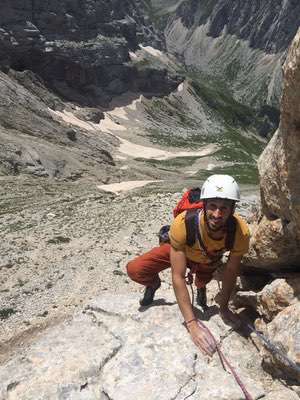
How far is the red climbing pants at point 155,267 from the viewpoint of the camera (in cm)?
1119

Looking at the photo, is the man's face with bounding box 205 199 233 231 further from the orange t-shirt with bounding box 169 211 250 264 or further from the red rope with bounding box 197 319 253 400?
the red rope with bounding box 197 319 253 400

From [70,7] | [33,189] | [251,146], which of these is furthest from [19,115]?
[251,146]

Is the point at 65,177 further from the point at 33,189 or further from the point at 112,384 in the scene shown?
the point at 112,384

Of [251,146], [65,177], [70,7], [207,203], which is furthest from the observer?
[251,146]

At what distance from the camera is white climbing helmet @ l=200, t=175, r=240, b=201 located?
365 inches

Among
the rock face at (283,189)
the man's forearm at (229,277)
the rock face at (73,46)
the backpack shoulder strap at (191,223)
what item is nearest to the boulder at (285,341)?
the man's forearm at (229,277)

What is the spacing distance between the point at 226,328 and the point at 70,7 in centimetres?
17381

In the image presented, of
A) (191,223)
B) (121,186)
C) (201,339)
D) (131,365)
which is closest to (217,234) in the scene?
(191,223)

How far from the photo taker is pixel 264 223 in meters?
12.1

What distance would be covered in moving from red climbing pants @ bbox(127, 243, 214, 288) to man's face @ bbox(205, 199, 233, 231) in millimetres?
1911

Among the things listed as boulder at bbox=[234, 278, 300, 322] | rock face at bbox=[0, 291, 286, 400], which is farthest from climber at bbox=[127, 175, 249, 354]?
boulder at bbox=[234, 278, 300, 322]

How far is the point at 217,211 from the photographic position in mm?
9227

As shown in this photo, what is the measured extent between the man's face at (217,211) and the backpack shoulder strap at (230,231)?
0.39m

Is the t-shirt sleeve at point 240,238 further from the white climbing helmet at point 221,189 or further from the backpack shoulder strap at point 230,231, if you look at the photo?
the white climbing helmet at point 221,189
